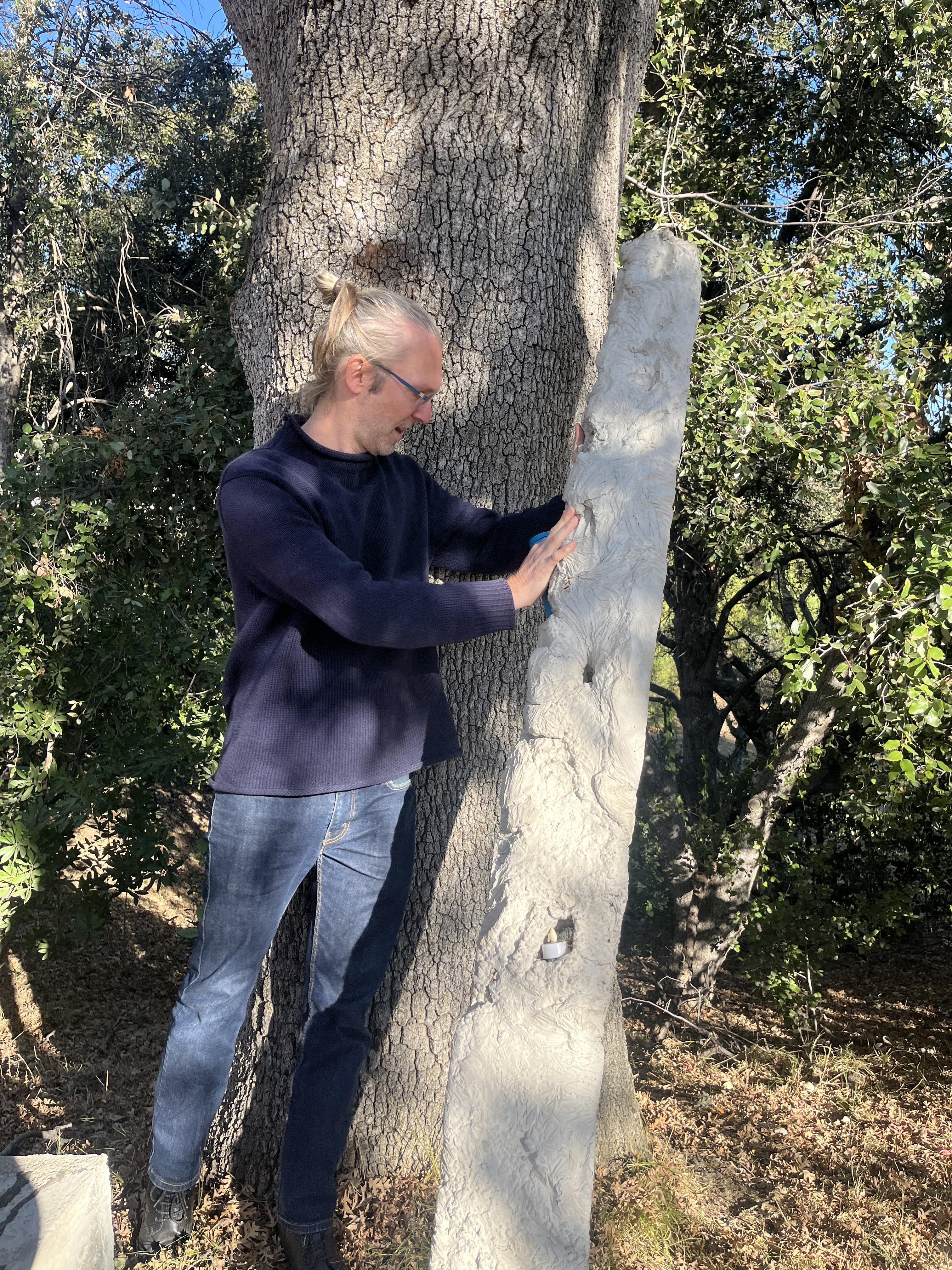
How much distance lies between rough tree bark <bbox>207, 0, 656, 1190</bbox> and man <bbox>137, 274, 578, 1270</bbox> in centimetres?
27

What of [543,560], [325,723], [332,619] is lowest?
[325,723]

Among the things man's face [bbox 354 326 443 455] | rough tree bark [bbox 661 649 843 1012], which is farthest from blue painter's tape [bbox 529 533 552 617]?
rough tree bark [bbox 661 649 843 1012]

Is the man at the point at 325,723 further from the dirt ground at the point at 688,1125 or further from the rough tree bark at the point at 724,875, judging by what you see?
the rough tree bark at the point at 724,875

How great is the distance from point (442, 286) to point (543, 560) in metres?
0.84

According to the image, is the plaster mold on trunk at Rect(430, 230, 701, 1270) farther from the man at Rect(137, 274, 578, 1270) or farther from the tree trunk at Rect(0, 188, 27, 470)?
the tree trunk at Rect(0, 188, 27, 470)

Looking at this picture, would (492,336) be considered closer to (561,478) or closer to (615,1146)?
(561,478)

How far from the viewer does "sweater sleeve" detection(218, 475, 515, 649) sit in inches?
68.3

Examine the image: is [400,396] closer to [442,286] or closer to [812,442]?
[442,286]

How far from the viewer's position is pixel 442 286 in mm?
2318

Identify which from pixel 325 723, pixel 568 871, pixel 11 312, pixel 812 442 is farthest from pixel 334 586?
pixel 11 312

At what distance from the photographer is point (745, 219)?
18.2ft

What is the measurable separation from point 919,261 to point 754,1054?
4427 millimetres

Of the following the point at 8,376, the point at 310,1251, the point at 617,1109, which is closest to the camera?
the point at 310,1251

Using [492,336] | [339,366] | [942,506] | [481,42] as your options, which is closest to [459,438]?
[492,336]
